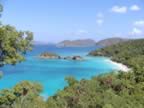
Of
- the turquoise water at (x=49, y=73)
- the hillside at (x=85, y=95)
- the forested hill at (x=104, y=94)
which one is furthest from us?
the turquoise water at (x=49, y=73)

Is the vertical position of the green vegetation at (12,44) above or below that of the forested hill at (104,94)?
above

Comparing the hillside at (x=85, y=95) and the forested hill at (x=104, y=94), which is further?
the forested hill at (x=104, y=94)

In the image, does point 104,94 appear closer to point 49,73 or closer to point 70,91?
point 70,91

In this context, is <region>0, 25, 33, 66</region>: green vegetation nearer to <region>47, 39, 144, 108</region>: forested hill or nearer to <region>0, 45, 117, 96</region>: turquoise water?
<region>47, 39, 144, 108</region>: forested hill

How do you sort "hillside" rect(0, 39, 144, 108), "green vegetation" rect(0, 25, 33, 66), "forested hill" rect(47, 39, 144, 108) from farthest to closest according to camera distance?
"forested hill" rect(47, 39, 144, 108), "hillside" rect(0, 39, 144, 108), "green vegetation" rect(0, 25, 33, 66)

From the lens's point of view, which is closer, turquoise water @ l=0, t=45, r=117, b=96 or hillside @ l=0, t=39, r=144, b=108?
hillside @ l=0, t=39, r=144, b=108

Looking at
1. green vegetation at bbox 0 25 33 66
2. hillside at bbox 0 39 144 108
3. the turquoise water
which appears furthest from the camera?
the turquoise water

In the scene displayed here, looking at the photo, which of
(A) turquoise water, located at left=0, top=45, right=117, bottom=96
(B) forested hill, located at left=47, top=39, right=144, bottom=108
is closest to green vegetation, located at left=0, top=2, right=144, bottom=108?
(B) forested hill, located at left=47, top=39, right=144, bottom=108

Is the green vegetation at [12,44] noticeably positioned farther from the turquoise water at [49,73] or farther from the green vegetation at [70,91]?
the turquoise water at [49,73]

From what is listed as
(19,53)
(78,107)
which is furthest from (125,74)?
(19,53)

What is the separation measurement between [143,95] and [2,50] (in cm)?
933

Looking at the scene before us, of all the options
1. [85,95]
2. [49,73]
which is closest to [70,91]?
[85,95]

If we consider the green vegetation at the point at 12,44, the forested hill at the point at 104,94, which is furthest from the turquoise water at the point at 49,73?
the green vegetation at the point at 12,44

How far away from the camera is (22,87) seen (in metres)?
20.2
